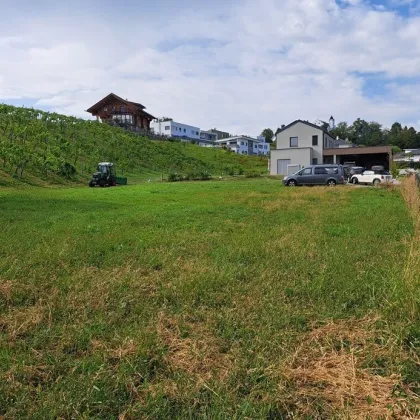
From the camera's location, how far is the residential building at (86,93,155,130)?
70188 mm

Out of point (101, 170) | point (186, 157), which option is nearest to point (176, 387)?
point (101, 170)

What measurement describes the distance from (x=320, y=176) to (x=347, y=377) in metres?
25.8

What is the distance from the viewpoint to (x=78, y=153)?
40094 millimetres

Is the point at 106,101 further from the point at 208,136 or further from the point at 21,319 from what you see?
the point at 21,319

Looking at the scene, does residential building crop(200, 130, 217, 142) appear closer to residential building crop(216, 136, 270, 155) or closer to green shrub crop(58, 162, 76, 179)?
residential building crop(216, 136, 270, 155)

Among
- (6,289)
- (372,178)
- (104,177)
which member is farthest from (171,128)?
(6,289)

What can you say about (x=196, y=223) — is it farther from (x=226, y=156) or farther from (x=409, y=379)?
(x=226, y=156)

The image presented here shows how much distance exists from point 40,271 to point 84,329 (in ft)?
6.67

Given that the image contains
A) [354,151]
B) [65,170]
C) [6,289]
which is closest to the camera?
[6,289]

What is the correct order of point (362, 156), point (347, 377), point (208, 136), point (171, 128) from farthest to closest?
point (208, 136) → point (171, 128) → point (362, 156) → point (347, 377)

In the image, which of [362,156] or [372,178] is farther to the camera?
[362,156]

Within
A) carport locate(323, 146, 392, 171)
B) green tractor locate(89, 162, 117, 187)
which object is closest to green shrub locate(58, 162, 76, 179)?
green tractor locate(89, 162, 117, 187)

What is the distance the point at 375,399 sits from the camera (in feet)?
9.03

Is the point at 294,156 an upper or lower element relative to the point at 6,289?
upper
